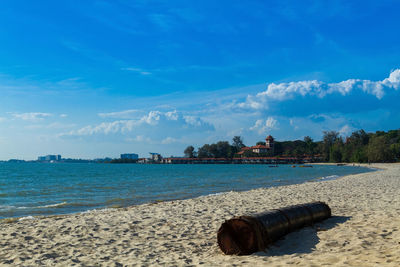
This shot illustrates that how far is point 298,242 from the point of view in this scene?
7.69 meters

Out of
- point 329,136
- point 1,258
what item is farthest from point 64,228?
Result: point 329,136

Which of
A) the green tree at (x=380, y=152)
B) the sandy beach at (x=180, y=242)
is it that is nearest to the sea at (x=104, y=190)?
the sandy beach at (x=180, y=242)

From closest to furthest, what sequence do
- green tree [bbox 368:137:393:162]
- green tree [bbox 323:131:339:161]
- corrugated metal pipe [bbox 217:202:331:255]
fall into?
corrugated metal pipe [bbox 217:202:331:255], green tree [bbox 368:137:393:162], green tree [bbox 323:131:339:161]

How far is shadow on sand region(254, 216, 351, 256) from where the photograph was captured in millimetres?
6984

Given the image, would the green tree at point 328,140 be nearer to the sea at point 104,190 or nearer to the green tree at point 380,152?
the green tree at point 380,152

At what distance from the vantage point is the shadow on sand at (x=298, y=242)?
6984 millimetres

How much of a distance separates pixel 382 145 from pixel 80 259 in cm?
12470

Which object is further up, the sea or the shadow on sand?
the shadow on sand

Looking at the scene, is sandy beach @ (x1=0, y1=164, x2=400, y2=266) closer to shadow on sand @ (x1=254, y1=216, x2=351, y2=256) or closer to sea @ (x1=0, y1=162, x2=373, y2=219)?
shadow on sand @ (x1=254, y1=216, x2=351, y2=256)

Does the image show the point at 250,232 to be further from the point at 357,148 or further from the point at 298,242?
the point at 357,148

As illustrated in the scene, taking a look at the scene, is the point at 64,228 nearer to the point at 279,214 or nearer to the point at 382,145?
the point at 279,214

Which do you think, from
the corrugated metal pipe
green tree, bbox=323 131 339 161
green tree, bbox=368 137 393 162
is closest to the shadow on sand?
the corrugated metal pipe

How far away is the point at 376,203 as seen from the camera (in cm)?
1367

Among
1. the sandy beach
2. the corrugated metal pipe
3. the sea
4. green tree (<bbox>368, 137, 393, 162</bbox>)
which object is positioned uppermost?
green tree (<bbox>368, 137, 393, 162</bbox>)
